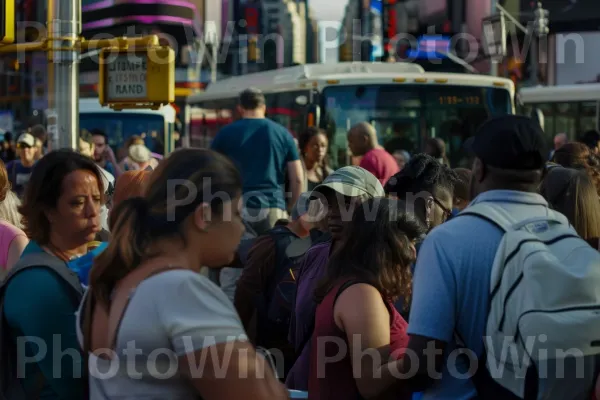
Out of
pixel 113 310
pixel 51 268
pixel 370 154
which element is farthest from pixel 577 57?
pixel 113 310

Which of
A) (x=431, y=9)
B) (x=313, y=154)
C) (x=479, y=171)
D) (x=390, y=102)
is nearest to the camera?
(x=479, y=171)

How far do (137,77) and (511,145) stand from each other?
24.1 feet

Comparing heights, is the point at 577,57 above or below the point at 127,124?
above

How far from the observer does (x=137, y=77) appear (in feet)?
35.5

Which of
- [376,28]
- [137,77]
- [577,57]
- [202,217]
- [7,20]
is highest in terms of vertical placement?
[376,28]

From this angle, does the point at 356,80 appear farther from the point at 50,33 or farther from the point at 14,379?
the point at 14,379

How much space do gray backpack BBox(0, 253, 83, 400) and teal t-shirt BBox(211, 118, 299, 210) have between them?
265 inches

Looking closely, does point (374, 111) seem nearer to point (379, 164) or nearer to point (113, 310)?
point (379, 164)

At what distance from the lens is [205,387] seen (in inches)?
116

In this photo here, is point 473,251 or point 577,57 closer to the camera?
point 473,251

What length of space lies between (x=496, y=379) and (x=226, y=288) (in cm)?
542

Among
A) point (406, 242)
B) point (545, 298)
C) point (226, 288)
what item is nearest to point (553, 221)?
point (545, 298)

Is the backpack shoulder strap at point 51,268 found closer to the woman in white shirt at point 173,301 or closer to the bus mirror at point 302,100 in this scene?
the woman in white shirt at point 173,301

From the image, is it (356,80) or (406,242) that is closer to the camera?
(406,242)
